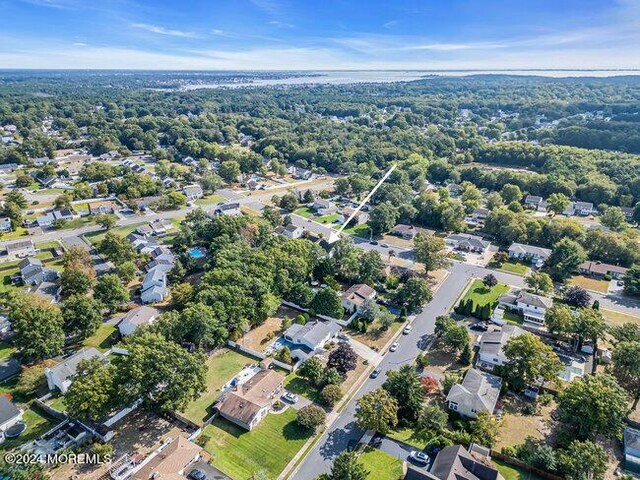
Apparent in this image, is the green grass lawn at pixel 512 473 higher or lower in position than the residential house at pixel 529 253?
lower

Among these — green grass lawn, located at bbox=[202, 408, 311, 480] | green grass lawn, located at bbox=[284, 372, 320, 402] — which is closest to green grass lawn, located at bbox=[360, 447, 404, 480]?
green grass lawn, located at bbox=[202, 408, 311, 480]

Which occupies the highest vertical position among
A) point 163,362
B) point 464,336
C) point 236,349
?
point 163,362

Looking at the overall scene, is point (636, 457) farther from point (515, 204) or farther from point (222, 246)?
point (515, 204)

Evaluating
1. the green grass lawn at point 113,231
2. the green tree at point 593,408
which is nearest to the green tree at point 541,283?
the green tree at point 593,408

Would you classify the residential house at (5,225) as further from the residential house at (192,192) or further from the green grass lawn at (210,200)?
the green grass lawn at (210,200)

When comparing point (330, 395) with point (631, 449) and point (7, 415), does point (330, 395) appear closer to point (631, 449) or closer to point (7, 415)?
point (631, 449)

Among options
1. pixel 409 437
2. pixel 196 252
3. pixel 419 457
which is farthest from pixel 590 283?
pixel 196 252

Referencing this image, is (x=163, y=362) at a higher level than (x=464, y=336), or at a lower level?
higher

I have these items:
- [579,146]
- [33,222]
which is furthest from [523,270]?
[579,146]
